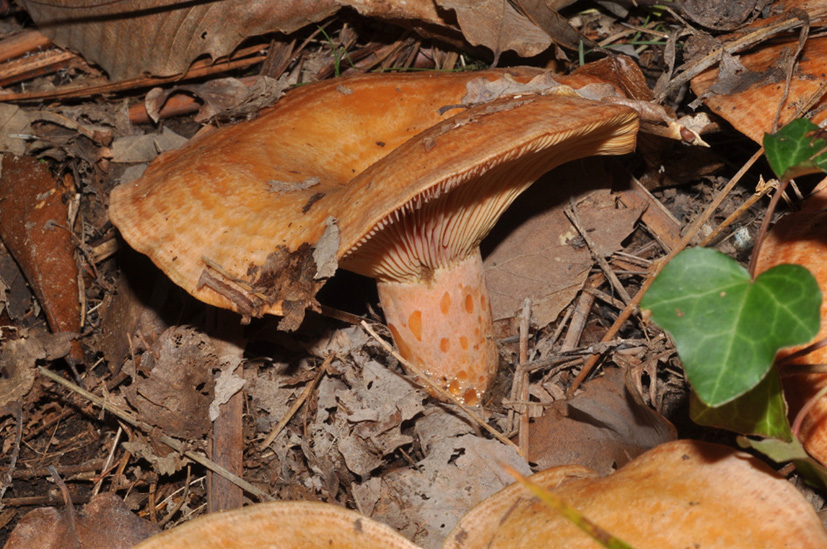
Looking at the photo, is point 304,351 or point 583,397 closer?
point 583,397

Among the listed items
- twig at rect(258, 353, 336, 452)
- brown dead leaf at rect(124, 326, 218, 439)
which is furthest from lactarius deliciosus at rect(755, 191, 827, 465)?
brown dead leaf at rect(124, 326, 218, 439)

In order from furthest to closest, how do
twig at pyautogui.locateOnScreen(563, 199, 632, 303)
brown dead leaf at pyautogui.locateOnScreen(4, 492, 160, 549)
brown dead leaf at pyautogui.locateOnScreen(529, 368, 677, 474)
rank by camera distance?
twig at pyautogui.locateOnScreen(563, 199, 632, 303), brown dead leaf at pyautogui.locateOnScreen(4, 492, 160, 549), brown dead leaf at pyautogui.locateOnScreen(529, 368, 677, 474)

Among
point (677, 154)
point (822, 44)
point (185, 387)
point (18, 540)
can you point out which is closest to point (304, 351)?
point (185, 387)

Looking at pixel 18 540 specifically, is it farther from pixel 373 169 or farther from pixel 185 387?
pixel 373 169

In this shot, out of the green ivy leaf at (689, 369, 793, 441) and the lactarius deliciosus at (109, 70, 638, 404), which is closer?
the green ivy leaf at (689, 369, 793, 441)

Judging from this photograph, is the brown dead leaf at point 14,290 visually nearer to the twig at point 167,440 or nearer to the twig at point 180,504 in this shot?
the twig at point 167,440

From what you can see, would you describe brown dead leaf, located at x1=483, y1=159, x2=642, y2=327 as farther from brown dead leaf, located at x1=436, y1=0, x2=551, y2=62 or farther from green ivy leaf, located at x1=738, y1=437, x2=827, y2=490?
green ivy leaf, located at x1=738, y1=437, x2=827, y2=490

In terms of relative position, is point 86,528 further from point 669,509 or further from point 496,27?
point 496,27
